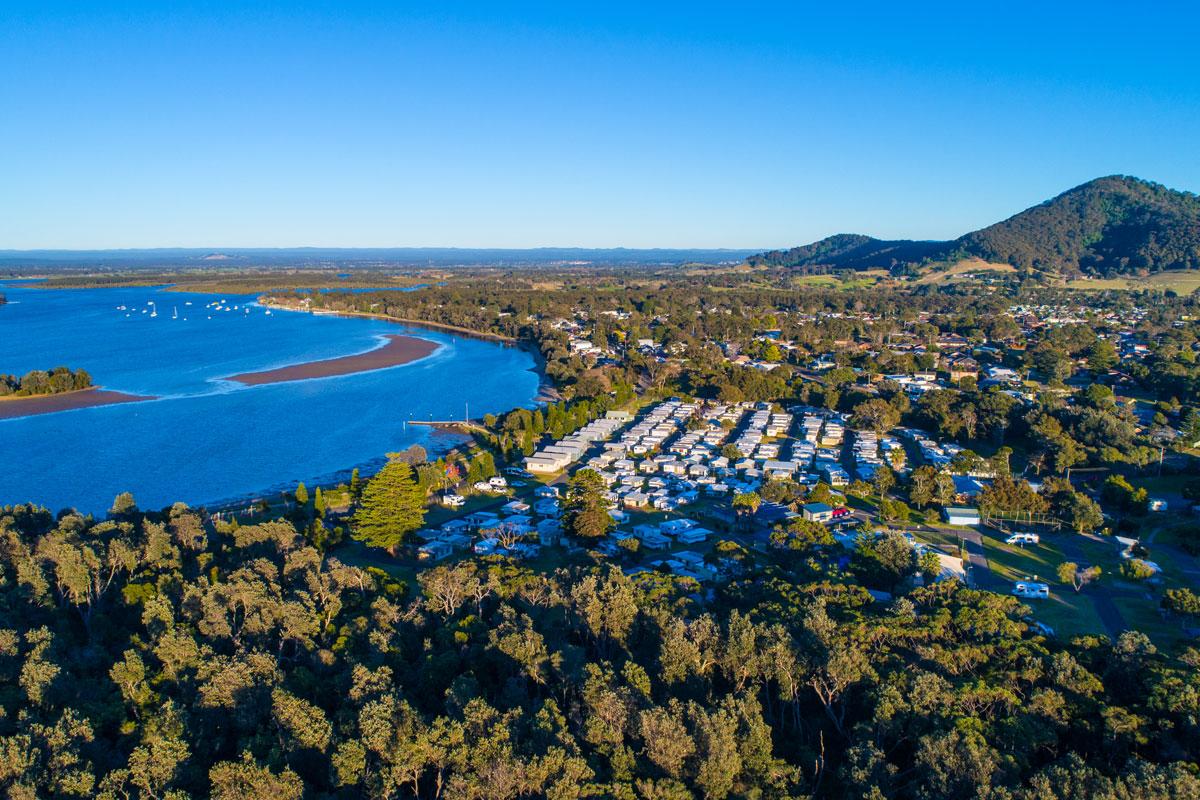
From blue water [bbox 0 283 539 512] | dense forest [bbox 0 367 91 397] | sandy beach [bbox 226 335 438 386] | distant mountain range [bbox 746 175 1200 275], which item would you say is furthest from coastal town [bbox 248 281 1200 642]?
distant mountain range [bbox 746 175 1200 275]

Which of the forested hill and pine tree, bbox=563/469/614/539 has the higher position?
the forested hill

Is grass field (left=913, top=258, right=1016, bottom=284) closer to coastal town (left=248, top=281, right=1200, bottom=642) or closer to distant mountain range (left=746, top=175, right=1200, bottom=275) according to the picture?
distant mountain range (left=746, top=175, right=1200, bottom=275)

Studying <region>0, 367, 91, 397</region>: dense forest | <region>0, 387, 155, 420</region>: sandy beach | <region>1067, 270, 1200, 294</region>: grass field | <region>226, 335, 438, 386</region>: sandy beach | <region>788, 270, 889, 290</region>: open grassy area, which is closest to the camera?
<region>0, 387, 155, 420</region>: sandy beach

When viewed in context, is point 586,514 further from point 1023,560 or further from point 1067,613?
point 1023,560

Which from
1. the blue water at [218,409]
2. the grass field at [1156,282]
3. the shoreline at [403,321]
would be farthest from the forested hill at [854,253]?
the blue water at [218,409]

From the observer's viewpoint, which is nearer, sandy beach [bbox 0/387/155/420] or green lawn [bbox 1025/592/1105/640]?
green lawn [bbox 1025/592/1105/640]

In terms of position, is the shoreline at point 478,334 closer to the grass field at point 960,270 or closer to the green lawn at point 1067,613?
the green lawn at point 1067,613
